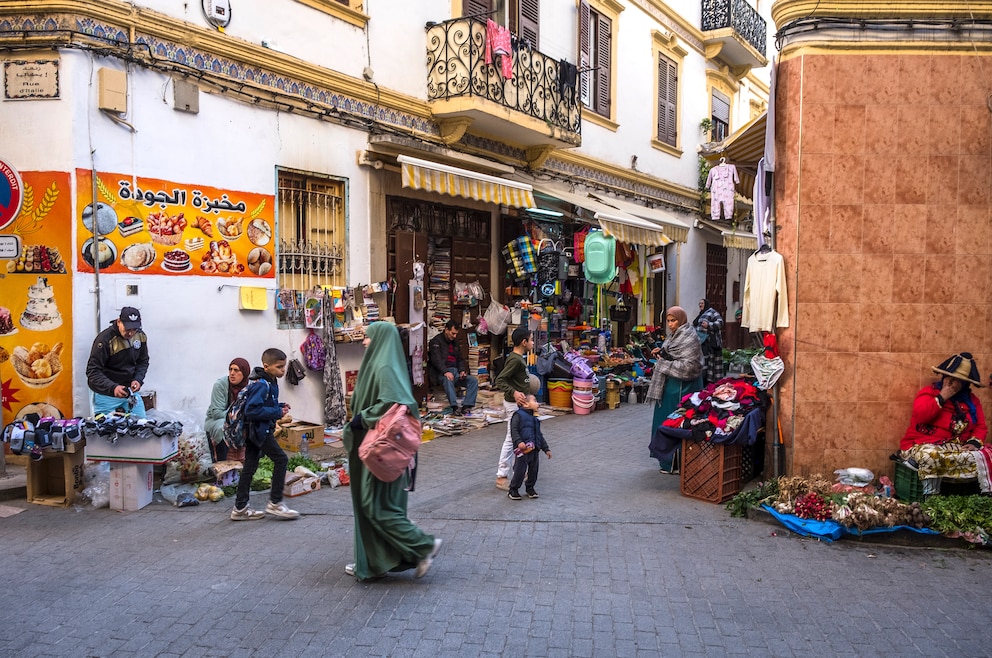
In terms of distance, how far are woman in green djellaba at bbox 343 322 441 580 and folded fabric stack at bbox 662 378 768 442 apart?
305 centimetres

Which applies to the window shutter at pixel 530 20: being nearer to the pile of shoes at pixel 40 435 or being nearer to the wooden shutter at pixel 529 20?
the wooden shutter at pixel 529 20

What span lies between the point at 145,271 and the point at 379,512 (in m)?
4.49

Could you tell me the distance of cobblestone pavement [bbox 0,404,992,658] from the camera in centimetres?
413

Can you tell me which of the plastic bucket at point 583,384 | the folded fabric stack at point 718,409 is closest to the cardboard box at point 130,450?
the folded fabric stack at point 718,409

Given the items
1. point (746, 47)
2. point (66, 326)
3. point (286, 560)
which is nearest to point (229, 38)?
point (66, 326)

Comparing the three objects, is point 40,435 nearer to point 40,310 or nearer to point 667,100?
point 40,310

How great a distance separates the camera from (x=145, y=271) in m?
7.86

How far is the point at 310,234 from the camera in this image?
32.0 feet

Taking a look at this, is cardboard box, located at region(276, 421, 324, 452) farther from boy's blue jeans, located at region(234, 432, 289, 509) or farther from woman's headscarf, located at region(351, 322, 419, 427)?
woman's headscarf, located at region(351, 322, 419, 427)

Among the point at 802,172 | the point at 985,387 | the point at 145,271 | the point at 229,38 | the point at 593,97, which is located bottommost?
the point at 985,387

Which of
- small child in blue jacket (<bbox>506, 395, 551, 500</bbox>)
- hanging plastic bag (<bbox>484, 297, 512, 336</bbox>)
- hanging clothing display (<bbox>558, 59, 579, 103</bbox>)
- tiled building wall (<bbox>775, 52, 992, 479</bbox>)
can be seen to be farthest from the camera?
hanging clothing display (<bbox>558, 59, 579, 103</bbox>)

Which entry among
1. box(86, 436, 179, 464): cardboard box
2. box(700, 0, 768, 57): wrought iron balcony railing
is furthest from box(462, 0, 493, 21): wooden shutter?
box(700, 0, 768, 57): wrought iron balcony railing

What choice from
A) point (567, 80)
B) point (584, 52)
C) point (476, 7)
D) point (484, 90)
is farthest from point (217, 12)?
point (584, 52)

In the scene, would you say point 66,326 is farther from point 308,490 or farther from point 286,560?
point 286,560
